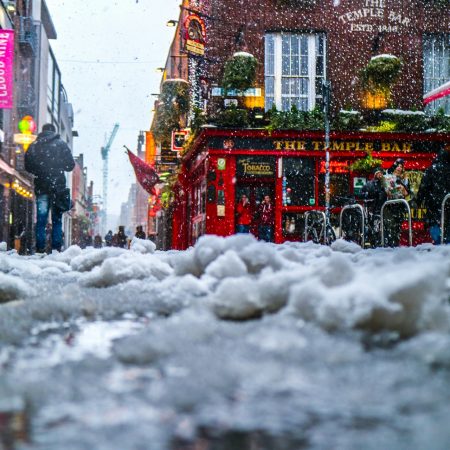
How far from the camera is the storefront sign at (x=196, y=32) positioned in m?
21.3

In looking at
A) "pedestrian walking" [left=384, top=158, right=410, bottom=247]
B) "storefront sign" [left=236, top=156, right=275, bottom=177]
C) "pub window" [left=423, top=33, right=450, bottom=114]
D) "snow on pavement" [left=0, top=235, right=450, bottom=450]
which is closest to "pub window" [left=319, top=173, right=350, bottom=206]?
"storefront sign" [left=236, top=156, right=275, bottom=177]

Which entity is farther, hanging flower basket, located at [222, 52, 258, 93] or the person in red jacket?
hanging flower basket, located at [222, 52, 258, 93]

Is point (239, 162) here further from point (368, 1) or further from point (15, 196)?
point (15, 196)

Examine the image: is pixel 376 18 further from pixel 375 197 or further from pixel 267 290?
pixel 267 290

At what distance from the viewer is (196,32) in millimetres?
21688

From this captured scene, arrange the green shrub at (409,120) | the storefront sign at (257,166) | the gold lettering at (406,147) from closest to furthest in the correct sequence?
1. the green shrub at (409,120)
2. the storefront sign at (257,166)
3. the gold lettering at (406,147)

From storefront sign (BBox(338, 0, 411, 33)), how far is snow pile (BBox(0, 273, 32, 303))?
20.7 metres

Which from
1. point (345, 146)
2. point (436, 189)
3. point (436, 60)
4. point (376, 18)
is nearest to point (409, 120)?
point (345, 146)

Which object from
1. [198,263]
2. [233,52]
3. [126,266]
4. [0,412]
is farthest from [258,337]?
[233,52]

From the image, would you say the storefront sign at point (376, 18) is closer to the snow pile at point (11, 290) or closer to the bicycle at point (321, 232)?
the bicycle at point (321, 232)

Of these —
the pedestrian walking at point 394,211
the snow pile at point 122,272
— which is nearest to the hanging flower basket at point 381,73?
the pedestrian walking at point 394,211

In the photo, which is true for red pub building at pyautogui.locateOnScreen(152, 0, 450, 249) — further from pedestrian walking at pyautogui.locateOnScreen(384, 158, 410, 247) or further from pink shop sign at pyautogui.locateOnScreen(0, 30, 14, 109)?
pedestrian walking at pyautogui.locateOnScreen(384, 158, 410, 247)

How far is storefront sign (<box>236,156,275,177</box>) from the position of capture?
20.6 meters

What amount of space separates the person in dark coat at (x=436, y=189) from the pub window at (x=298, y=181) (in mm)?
9790
